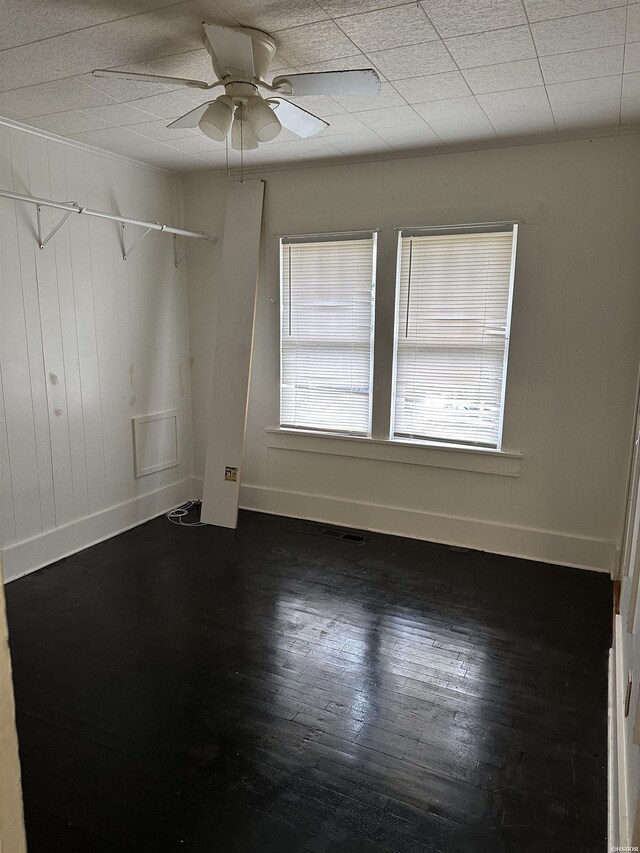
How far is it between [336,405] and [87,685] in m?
2.53

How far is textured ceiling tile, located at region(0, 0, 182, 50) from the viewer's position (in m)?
1.95

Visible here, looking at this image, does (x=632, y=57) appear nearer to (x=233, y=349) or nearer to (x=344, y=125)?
(x=344, y=125)

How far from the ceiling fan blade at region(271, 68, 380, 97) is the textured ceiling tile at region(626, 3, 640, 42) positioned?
879mm

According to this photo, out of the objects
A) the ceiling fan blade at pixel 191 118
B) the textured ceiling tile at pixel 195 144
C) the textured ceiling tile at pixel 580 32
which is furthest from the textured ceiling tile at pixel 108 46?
the textured ceiling tile at pixel 580 32

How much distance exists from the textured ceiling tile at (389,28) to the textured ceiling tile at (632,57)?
774 millimetres

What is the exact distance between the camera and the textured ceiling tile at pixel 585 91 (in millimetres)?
2590

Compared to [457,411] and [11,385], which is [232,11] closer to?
[11,385]

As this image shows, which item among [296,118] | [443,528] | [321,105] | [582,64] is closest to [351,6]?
[296,118]

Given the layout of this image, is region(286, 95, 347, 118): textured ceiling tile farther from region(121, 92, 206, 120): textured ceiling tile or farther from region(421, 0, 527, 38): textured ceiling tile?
region(421, 0, 527, 38): textured ceiling tile

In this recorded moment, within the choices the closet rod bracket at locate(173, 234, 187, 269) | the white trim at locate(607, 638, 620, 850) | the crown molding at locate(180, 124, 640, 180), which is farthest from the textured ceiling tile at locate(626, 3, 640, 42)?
the closet rod bracket at locate(173, 234, 187, 269)

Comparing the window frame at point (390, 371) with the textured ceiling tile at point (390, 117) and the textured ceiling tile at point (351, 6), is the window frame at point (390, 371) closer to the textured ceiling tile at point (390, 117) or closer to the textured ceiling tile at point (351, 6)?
the textured ceiling tile at point (390, 117)

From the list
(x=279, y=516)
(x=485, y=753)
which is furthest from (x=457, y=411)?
(x=485, y=753)

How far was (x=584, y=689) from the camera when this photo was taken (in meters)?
2.46

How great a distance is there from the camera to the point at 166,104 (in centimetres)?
289
